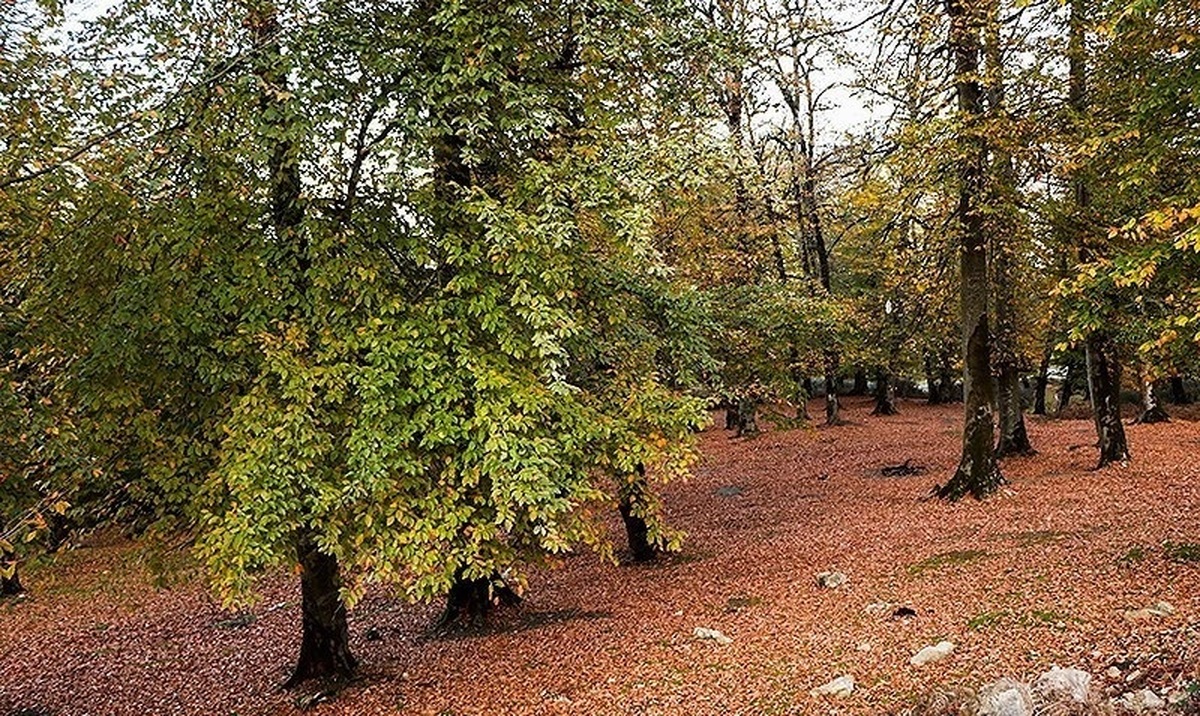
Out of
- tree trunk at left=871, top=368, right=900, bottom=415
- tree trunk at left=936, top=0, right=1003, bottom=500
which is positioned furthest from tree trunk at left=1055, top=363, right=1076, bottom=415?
tree trunk at left=936, top=0, right=1003, bottom=500

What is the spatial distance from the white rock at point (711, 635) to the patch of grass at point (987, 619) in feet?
7.87

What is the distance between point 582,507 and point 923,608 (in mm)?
3764

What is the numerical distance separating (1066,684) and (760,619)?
3.97 meters

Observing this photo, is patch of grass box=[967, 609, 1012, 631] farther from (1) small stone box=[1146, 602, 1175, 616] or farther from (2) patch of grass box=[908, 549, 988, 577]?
(2) patch of grass box=[908, 549, 988, 577]

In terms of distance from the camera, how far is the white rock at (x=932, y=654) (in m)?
6.67

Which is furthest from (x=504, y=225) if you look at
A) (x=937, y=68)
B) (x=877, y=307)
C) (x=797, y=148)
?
(x=877, y=307)

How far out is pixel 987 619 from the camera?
7379 millimetres

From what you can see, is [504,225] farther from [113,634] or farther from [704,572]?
[113,634]

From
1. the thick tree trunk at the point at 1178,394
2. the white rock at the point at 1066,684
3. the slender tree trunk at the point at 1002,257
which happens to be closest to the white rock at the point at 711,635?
the white rock at the point at 1066,684

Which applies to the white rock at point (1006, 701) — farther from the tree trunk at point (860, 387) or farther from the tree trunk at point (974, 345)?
the tree trunk at point (860, 387)

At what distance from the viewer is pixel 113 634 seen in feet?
45.2

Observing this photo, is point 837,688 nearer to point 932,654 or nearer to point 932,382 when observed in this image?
point 932,654

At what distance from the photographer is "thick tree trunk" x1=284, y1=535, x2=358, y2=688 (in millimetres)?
8938

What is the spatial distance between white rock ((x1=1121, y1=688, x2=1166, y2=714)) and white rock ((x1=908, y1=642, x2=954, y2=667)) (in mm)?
1707
